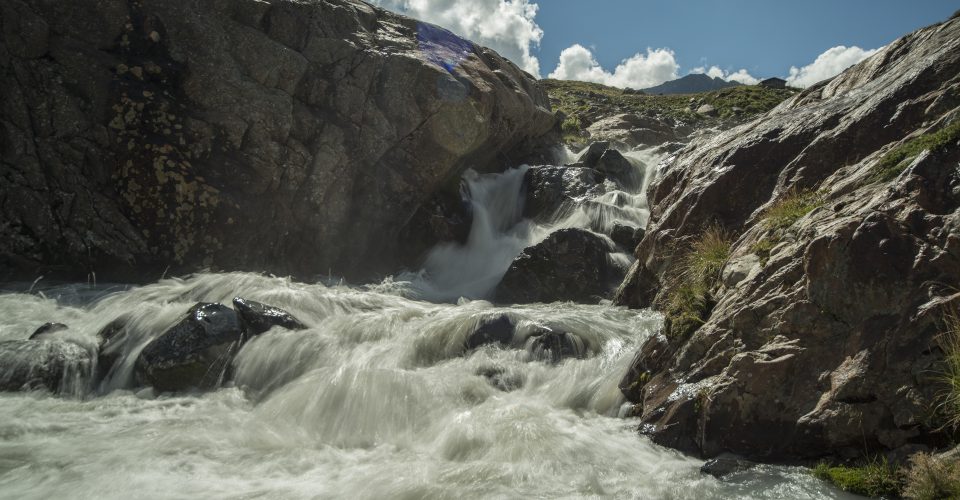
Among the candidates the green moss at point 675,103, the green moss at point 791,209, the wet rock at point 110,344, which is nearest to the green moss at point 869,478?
the green moss at point 791,209

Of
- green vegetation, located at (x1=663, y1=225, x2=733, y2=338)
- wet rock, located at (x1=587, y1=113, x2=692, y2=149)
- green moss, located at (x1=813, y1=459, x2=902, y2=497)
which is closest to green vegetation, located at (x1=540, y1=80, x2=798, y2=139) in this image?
wet rock, located at (x1=587, y1=113, x2=692, y2=149)

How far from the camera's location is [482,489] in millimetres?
6352

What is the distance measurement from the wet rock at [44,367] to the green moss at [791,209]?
1154 cm

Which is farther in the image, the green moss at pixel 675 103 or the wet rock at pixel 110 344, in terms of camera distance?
the green moss at pixel 675 103

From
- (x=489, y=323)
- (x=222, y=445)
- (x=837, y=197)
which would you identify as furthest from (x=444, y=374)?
(x=837, y=197)

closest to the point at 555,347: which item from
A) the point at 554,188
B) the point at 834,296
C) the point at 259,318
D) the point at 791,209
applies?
the point at 791,209

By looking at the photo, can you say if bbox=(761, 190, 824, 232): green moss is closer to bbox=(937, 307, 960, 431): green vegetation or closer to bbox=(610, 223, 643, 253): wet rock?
bbox=(937, 307, 960, 431): green vegetation

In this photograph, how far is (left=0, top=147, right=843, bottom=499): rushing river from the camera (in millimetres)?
6461

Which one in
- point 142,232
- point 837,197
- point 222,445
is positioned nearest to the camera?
point 222,445

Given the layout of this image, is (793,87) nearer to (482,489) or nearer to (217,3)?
(217,3)

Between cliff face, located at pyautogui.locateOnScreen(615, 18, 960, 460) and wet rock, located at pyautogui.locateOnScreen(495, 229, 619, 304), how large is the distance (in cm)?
572

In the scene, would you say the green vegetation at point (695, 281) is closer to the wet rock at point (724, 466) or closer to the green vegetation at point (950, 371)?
the wet rock at point (724, 466)

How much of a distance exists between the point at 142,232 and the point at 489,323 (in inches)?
396

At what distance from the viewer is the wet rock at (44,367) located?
9.42 metres
